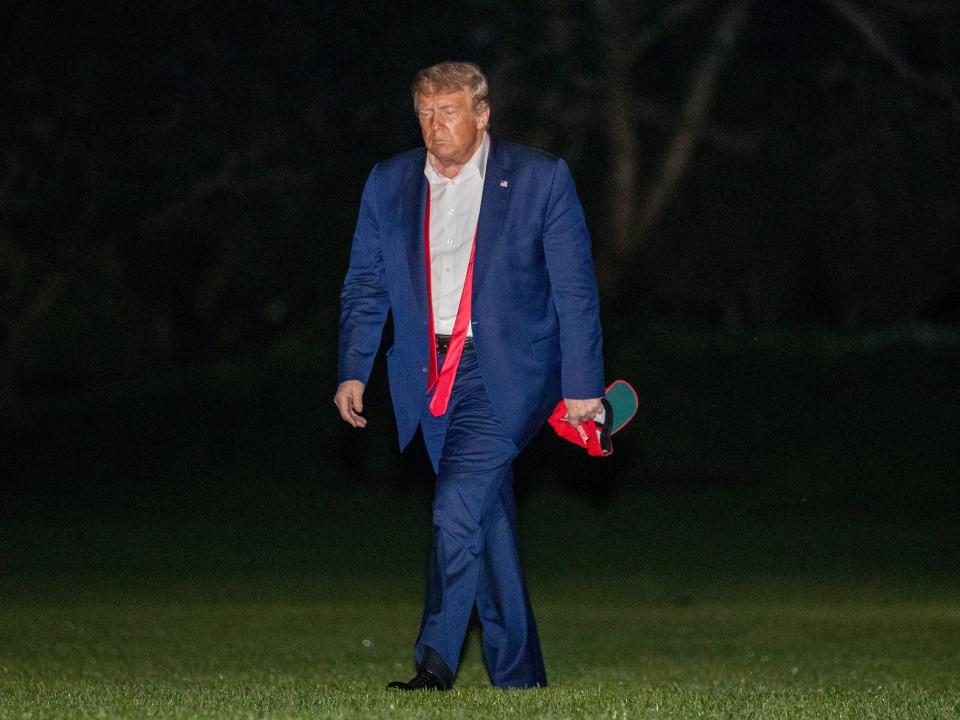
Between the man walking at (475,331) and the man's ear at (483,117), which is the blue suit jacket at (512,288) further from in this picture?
the man's ear at (483,117)

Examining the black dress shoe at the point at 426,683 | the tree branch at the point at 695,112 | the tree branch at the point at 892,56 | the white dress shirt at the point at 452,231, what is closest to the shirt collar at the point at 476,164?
the white dress shirt at the point at 452,231

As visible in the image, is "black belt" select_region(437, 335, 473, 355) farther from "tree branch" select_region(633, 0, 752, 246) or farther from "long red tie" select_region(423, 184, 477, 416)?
"tree branch" select_region(633, 0, 752, 246)

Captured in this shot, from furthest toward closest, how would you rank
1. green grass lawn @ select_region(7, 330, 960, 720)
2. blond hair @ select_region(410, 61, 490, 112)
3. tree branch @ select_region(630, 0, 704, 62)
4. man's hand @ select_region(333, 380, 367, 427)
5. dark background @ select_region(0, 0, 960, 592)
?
tree branch @ select_region(630, 0, 704, 62) → dark background @ select_region(0, 0, 960, 592) → green grass lawn @ select_region(7, 330, 960, 720) → man's hand @ select_region(333, 380, 367, 427) → blond hair @ select_region(410, 61, 490, 112)

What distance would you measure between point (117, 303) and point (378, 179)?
38.1 m

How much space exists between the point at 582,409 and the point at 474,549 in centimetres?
59

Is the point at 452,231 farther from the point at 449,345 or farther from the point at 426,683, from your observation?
the point at 426,683

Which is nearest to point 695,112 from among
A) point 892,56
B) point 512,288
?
point 892,56

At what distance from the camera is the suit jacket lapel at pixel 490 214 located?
6.37 metres

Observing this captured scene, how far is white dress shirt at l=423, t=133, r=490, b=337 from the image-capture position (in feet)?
21.1

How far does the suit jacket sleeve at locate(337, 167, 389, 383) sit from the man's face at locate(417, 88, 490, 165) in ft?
1.16

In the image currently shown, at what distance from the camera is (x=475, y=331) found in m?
6.39

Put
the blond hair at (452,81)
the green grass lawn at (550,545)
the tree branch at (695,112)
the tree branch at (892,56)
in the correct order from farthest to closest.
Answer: the tree branch at (695,112) → the tree branch at (892,56) → the green grass lawn at (550,545) → the blond hair at (452,81)

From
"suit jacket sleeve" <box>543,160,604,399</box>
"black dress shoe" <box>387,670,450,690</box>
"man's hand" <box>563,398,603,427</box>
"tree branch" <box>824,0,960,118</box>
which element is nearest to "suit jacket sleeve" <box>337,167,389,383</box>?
"suit jacket sleeve" <box>543,160,604,399</box>

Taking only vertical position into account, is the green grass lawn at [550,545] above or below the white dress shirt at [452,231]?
below
